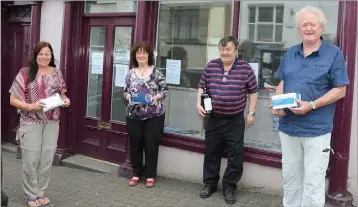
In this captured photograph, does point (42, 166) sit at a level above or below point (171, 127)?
below

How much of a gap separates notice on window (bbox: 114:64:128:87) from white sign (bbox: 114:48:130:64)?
0.28 ft

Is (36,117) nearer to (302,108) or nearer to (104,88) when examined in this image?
(104,88)

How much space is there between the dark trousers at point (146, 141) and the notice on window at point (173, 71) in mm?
671

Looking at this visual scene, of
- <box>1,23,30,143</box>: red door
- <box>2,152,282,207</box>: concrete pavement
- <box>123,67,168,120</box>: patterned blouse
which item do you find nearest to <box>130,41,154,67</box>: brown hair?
<box>123,67,168,120</box>: patterned blouse

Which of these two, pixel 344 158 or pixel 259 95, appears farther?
pixel 259 95

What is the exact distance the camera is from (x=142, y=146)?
5.41m

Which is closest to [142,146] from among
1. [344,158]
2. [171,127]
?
[171,127]

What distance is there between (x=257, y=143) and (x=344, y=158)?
1.06m

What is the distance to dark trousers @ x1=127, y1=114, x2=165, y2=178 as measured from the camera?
5.23 metres

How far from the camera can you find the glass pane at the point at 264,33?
5.05 m

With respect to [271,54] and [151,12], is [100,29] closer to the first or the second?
[151,12]

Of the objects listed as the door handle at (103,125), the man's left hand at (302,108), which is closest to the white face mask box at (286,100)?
the man's left hand at (302,108)

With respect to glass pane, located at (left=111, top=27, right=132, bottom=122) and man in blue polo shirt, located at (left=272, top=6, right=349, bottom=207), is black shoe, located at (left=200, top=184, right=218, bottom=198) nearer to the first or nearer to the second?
man in blue polo shirt, located at (left=272, top=6, right=349, bottom=207)

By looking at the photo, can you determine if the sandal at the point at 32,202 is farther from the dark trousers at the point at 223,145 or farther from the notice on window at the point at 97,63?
the notice on window at the point at 97,63
